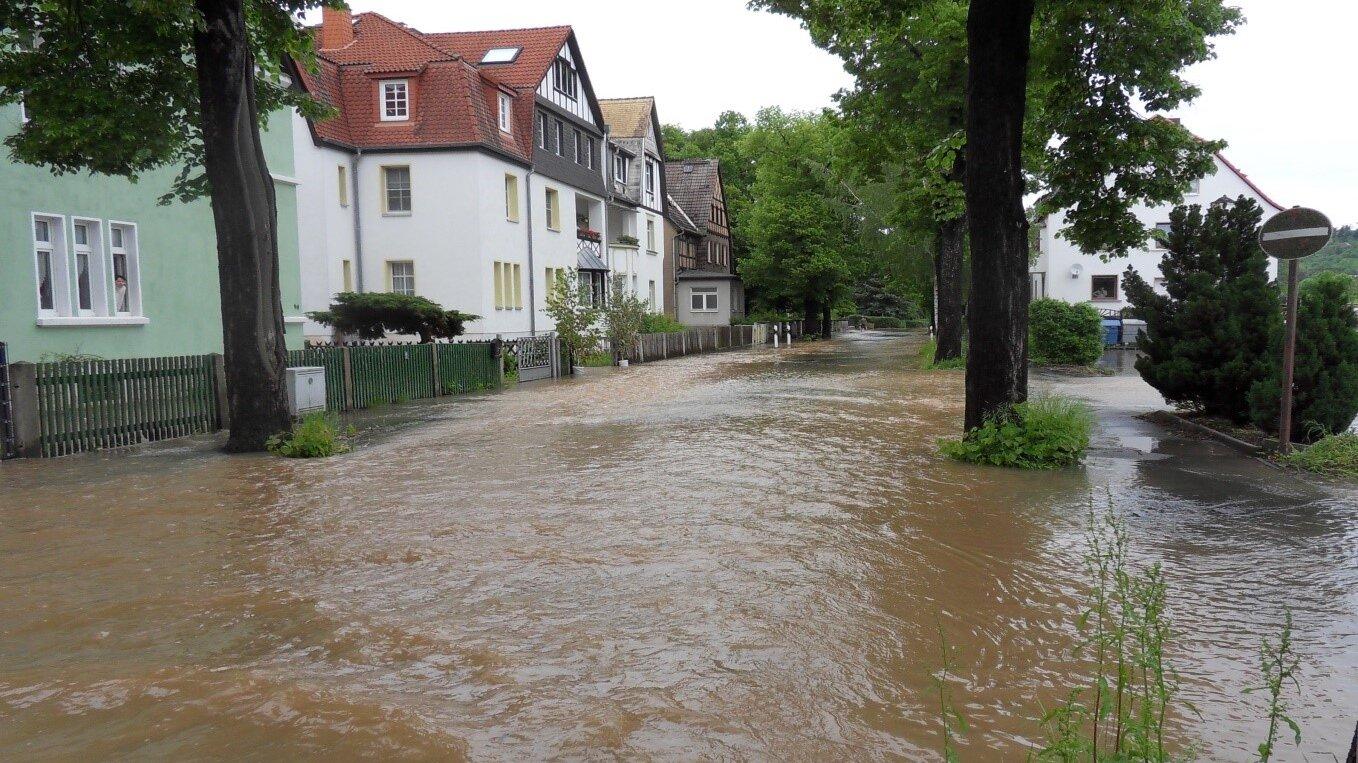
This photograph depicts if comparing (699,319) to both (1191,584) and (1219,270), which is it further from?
(1191,584)

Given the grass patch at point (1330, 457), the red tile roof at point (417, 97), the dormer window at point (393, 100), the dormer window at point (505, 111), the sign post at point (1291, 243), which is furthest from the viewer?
the dormer window at point (505, 111)

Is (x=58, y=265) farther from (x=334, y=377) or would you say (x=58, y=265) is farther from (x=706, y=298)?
(x=706, y=298)

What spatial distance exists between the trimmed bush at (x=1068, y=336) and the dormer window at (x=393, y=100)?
2028 centimetres

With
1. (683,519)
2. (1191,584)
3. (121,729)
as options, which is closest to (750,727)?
(121,729)

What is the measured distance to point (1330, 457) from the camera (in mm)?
10336

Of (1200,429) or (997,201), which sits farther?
(1200,429)

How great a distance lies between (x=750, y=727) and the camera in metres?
4.22

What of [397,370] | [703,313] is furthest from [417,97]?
[703,313]

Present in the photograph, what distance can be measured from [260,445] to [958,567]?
9.60 meters

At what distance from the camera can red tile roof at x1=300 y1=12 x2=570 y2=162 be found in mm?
30797

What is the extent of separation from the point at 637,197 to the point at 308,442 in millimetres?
36230

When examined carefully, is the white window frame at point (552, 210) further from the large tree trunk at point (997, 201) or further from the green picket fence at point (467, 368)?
the large tree trunk at point (997, 201)


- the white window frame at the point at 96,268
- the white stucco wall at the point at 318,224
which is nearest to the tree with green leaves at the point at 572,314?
the white stucco wall at the point at 318,224

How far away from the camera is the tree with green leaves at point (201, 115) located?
39.8 feet
